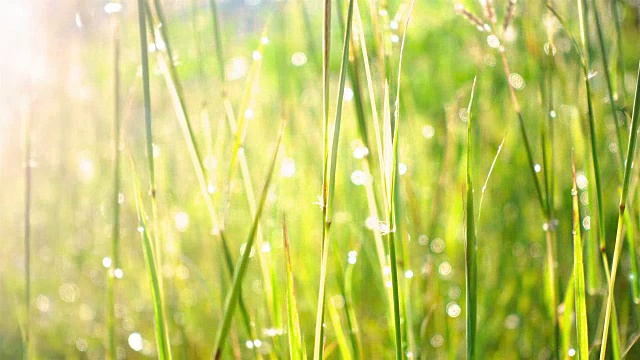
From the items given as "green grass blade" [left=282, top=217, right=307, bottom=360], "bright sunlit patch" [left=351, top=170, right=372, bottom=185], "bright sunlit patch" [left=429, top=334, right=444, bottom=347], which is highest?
"bright sunlit patch" [left=351, top=170, right=372, bottom=185]

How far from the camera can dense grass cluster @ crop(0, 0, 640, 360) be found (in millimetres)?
522

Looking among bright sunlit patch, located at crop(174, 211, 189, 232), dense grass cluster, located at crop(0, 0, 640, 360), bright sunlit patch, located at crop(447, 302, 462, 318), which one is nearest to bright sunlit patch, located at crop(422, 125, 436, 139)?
dense grass cluster, located at crop(0, 0, 640, 360)

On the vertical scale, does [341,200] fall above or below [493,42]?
below

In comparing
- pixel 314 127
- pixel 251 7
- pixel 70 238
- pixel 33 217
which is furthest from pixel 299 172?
pixel 33 217

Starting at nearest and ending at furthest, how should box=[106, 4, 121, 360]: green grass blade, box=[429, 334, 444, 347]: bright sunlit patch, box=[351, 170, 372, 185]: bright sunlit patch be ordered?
1. box=[106, 4, 121, 360]: green grass blade
2. box=[429, 334, 444, 347]: bright sunlit patch
3. box=[351, 170, 372, 185]: bright sunlit patch

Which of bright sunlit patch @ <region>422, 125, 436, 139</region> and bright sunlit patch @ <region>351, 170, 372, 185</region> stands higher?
bright sunlit patch @ <region>422, 125, 436, 139</region>

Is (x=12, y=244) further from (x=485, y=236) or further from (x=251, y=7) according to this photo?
(x=485, y=236)

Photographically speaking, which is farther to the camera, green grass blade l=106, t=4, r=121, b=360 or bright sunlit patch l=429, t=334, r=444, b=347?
bright sunlit patch l=429, t=334, r=444, b=347

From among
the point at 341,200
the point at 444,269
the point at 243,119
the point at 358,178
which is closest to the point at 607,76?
the point at 243,119

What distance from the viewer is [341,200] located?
1.33 m

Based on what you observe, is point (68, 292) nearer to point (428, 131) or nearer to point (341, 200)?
point (341, 200)

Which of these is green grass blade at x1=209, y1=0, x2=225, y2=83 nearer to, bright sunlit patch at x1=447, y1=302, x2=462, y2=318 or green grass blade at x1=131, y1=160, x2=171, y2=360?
green grass blade at x1=131, y1=160, x2=171, y2=360

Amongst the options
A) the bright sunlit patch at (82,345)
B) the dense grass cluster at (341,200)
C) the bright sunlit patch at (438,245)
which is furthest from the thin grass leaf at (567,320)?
the bright sunlit patch at (82,345)

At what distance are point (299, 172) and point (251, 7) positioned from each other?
0.32m
